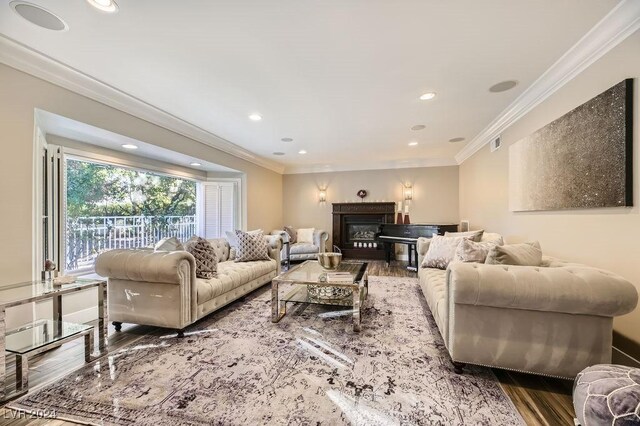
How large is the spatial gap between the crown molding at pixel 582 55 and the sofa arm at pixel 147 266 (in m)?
3.74

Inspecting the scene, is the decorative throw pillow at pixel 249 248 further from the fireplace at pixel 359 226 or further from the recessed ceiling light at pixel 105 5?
the fireplace at pixel 359 226

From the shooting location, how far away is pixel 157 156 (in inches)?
164

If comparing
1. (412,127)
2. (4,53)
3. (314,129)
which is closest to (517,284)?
(412,127)

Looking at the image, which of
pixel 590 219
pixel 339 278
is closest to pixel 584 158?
pixel 590 219

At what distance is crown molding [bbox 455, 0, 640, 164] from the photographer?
170cm

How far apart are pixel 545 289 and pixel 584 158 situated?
1309 mm

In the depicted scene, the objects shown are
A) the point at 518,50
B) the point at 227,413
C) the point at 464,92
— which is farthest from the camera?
the point at 464,92

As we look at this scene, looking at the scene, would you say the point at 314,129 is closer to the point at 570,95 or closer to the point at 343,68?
the point at 343,68

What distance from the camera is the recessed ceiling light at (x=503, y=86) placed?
104 inches

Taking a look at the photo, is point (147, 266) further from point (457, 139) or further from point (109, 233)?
point (457, 139)

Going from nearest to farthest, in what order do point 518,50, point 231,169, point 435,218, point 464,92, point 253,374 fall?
point 253,374
point 518,50
point 464,92
point 231,169
point 435,218

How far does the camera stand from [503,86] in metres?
2.74

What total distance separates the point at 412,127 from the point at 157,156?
13.4 feet

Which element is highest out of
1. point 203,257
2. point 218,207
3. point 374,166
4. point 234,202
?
point 374,166
